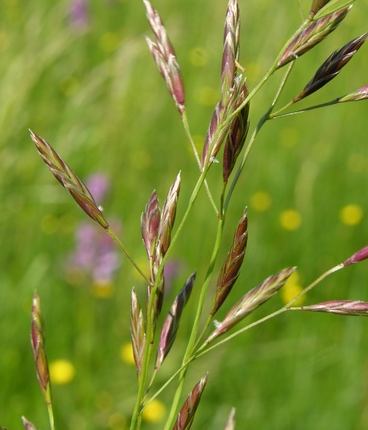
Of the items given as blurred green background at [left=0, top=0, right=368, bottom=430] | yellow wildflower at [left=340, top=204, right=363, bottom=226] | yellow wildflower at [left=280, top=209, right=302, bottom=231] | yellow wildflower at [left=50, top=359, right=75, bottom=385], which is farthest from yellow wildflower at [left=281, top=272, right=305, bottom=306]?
yellow wildflower at [left=50, top=359, right=75, bottom=385]

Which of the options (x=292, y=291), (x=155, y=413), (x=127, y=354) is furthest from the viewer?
(x=292, y=291)

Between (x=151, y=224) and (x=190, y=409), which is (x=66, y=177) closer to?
(x=151, y=224)

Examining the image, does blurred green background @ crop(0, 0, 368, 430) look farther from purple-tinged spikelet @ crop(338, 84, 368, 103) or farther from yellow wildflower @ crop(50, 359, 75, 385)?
purple-tinged spikelet @ crop(338, 84, 368, 103)

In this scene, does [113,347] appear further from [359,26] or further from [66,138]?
[359,26]

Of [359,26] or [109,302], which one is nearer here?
[109,302]

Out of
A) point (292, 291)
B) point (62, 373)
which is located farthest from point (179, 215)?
point (62, 373)

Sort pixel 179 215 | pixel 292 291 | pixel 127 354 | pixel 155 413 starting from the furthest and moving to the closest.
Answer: pixel 179 215
pixel 292 291
pixel 127 354
pixel 155 413

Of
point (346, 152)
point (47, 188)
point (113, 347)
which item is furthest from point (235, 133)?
point (346, 152)
